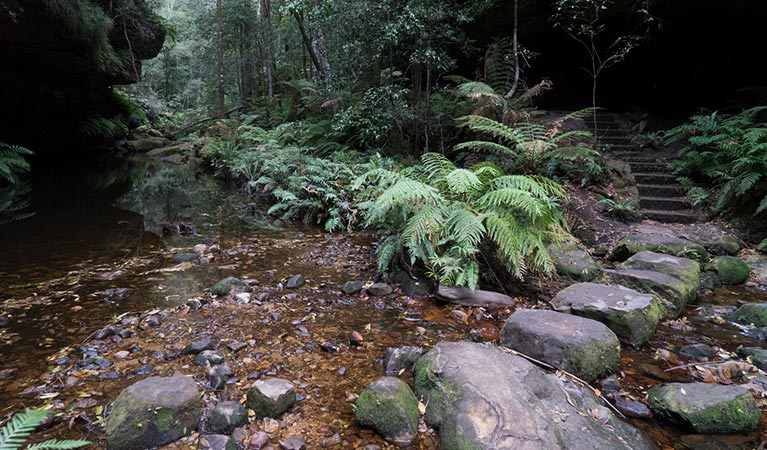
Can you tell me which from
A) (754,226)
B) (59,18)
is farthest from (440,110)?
(59,18)

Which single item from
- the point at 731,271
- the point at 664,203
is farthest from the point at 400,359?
the point at 664,203

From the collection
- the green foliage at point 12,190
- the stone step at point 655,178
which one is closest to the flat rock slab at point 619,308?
the stone step at point 655,178

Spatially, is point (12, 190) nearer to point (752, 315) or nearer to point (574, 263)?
point (574, 263)

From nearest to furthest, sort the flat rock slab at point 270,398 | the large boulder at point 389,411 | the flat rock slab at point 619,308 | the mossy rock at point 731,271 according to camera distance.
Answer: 1. the large boulder at point 389,411
2. the flat rock slab at point 270,398
3. the flat rock slab at point 619,308
4. the mossy rock at point 731,271

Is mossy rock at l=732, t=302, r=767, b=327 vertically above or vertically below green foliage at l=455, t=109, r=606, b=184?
below

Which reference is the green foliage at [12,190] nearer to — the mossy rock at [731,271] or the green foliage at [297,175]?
the green foliage at [297,175]

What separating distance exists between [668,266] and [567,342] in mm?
2238

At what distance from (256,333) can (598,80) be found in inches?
466

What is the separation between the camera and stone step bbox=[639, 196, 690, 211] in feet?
20.5

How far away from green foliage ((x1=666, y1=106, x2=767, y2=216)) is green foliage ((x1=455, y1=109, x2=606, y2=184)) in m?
1.40

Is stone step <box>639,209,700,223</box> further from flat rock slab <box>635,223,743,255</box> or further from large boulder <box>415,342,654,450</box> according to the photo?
large boulder <box>415,342,654,450</box>

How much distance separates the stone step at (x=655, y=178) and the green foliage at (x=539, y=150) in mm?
684

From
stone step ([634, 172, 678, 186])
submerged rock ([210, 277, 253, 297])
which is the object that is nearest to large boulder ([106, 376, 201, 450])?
submerged rock ([210, 277, 253, 297])

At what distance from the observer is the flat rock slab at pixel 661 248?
4770 millimetres
